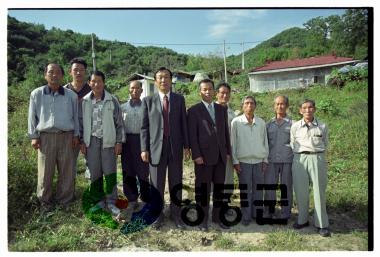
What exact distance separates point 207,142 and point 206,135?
0.08m

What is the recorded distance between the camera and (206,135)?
12.9 feet

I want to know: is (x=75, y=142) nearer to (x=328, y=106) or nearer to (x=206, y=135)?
(x=206, y=135)

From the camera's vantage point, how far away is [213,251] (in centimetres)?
357

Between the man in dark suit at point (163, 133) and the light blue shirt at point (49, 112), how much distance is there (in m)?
0.91

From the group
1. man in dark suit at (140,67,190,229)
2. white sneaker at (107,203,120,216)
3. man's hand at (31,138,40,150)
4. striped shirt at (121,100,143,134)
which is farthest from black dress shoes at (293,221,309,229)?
man's hand at (31,138,40,150)

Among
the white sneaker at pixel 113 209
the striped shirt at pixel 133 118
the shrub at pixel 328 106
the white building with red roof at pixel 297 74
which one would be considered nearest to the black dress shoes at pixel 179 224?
the white sneaker at pixel 113 209

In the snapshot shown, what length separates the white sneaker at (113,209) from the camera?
4035 millimetres

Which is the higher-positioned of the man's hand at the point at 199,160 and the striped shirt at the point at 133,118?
the striped shirt at the point at 133,118

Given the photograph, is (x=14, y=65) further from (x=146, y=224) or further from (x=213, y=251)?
(x=213, y=251)

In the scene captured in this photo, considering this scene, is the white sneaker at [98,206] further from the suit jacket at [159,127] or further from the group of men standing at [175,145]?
the suit jacket at [159,127]

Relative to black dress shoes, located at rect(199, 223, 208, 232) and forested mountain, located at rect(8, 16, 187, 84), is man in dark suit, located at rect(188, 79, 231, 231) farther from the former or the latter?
forested mountain, located at rect(8, 16, 187, 84)
